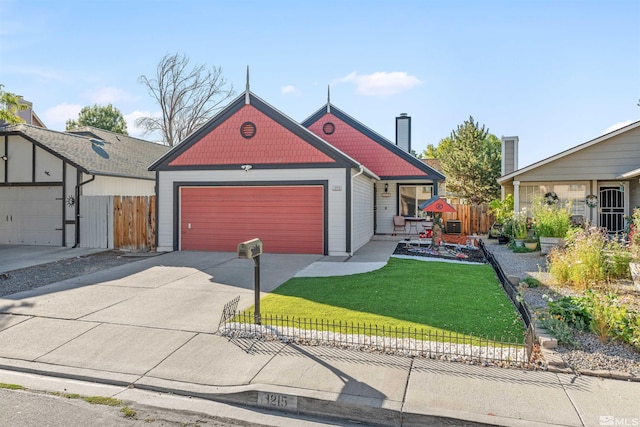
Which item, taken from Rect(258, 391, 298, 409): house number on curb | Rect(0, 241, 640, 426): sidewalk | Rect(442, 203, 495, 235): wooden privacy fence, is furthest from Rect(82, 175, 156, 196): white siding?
Rect(442, 203, 495, 235): wooden privacy fence

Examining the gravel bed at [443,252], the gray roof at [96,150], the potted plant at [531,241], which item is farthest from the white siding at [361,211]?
the gray roof at [96,150]

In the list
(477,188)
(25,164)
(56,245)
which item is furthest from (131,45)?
(477,188)

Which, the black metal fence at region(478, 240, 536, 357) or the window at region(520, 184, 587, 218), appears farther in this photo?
the window at region(520, 184, 587, 218)

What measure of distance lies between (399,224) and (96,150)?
14034 mm

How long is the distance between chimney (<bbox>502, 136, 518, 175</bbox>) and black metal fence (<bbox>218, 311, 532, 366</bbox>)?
58.2 feet

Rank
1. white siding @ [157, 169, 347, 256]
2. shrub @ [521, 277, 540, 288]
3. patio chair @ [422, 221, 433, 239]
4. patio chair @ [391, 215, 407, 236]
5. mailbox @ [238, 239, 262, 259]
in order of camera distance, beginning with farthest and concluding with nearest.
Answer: patio chair @ [391, 215, 407, 236] < patio chair @ [422, 221, 433, 239] < white siding @ [157, 169, 347, 256] < shrub @ [521, 277, 540, 288] < mailbox @ [238, 239, 262, 259]

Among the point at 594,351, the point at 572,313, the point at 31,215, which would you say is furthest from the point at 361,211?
the point at 31,215

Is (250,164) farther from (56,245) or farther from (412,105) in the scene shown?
(412,105)

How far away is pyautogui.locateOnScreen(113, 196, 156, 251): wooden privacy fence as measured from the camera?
14.1 meters

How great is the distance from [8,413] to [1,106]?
17.8 m

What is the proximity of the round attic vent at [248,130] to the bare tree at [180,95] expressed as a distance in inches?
878

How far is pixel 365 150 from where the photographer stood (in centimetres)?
1859

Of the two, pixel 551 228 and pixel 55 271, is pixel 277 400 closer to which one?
pixel 55 271

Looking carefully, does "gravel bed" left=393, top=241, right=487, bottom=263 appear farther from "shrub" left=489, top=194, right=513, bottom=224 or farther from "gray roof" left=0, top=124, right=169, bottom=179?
"gray roof" left=0, top=124, right=169, bottom=179
